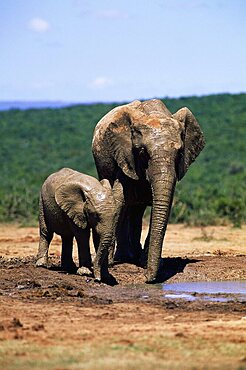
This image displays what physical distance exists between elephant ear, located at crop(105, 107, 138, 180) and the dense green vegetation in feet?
27.5

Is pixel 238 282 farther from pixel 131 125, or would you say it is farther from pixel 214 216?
pixel 214 216

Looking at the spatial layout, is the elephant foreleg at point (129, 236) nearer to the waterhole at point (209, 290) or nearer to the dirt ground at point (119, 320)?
the dirt ground at point (119, 320)

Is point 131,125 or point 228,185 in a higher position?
point 131,125

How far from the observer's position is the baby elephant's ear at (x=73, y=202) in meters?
12.7

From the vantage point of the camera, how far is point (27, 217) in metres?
23.5

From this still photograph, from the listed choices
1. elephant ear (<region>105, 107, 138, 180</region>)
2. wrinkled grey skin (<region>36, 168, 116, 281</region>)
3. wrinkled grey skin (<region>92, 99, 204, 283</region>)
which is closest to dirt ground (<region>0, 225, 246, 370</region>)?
wrinkled grey skin (<region>36, 168, 116, 281</region>)

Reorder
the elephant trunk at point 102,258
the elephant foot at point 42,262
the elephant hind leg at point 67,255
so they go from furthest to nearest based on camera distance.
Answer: the elephant foot at point 42,262 → the elephant hind leg at point 67,255 → the elephant trunk at point 102,258

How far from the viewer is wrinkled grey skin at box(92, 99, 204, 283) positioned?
12789mm

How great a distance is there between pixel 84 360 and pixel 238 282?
18.4ft

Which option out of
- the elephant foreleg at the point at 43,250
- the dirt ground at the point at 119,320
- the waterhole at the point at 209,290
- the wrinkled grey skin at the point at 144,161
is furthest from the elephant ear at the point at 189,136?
the elephant foreleg at the point at 43,250

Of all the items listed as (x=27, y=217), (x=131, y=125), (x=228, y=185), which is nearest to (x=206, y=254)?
(x=131, y=125)

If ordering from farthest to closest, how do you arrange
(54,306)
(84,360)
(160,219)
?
(160,219)
(54,306)
(84,360)

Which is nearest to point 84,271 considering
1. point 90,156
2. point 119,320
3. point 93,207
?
point 93,207

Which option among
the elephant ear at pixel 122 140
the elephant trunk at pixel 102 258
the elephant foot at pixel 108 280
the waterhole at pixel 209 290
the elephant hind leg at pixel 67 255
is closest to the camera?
the waterhole at pixel 209 290
